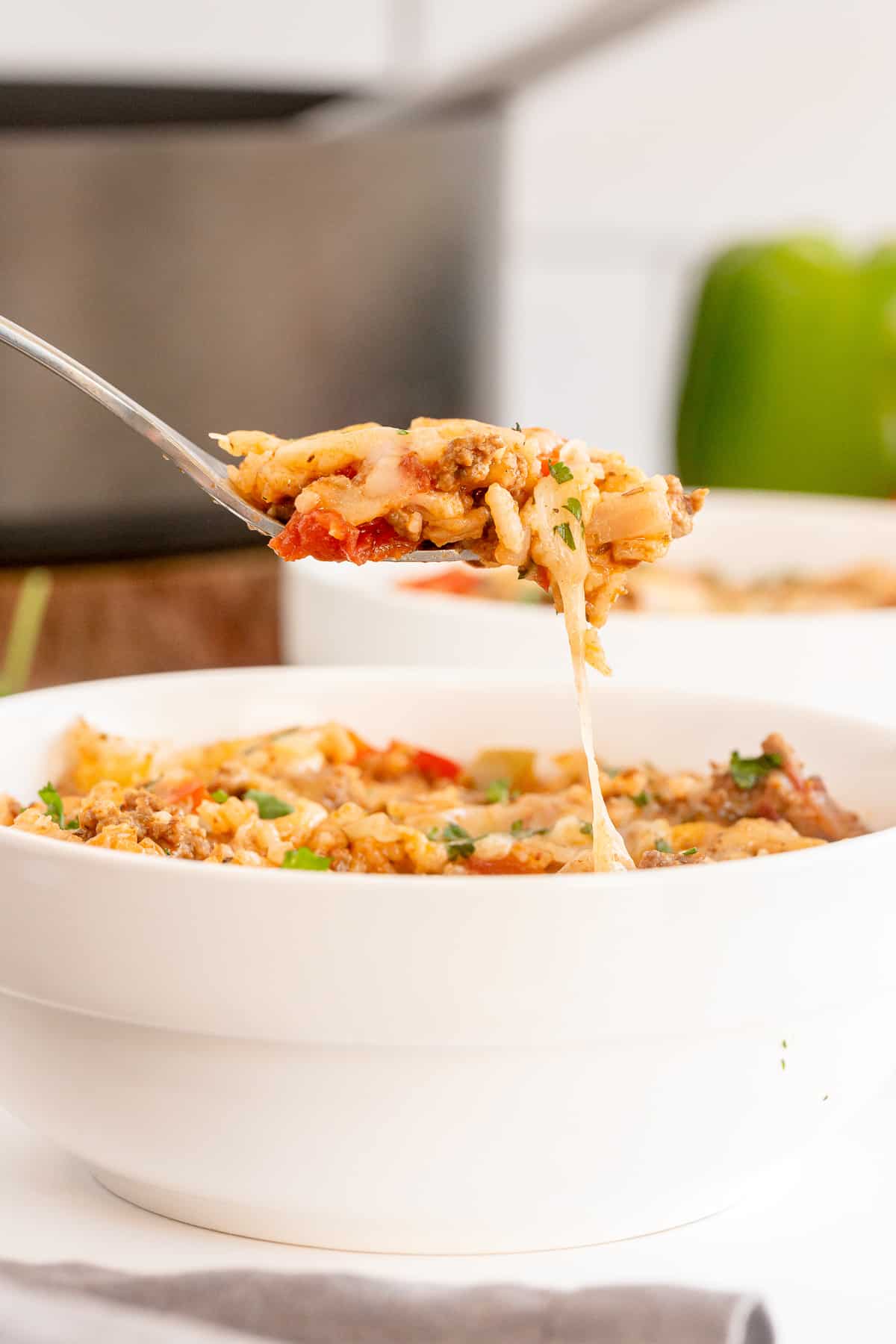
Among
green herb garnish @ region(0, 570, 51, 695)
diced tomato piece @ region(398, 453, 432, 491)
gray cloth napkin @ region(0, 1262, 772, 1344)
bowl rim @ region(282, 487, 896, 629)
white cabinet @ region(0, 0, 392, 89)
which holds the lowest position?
gray cloth napkin @ region(0, 1262, 772, 1344)

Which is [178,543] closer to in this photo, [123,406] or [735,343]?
[123,406]

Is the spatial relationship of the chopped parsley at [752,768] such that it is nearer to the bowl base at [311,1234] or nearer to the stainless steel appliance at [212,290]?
the bowl base at [311,1234]

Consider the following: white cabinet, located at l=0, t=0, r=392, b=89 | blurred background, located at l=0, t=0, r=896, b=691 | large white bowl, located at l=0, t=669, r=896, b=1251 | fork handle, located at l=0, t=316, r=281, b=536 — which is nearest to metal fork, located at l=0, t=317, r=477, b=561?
fork handle, located at l=0, t=316, r=281, b=536

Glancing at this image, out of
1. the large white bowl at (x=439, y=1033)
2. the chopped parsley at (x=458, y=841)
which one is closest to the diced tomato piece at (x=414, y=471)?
the chopped parsley at (x=458, y=841)

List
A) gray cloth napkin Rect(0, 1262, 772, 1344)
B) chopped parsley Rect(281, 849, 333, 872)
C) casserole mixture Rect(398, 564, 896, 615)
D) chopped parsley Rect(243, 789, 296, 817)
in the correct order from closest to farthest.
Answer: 1. gray cloth napkin Rect(0, 1262, 772, 1344)
2. chopped parsley Rect(281, 849, 333, 872)
3. chopped parsley Rect(243, 789, 296, 817)
4. casserole mixture Rect(398, 564, 896, 615)

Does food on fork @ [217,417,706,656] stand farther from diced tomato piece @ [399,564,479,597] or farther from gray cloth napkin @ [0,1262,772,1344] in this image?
diced tomato piece @ [399,564,479,597]

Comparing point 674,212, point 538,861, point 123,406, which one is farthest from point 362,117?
point 538,861

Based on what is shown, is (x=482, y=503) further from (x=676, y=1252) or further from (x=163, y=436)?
(x=676, y=1252)
